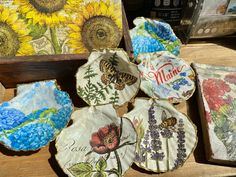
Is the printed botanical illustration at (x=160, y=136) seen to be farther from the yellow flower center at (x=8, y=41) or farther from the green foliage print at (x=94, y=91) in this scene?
the yellow flower center at (x=8, y=41)

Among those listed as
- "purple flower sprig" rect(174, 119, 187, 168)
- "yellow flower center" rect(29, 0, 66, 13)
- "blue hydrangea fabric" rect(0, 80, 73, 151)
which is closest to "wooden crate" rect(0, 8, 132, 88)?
"blue hydrangea fabric" rect(0, 80, 73, 151)

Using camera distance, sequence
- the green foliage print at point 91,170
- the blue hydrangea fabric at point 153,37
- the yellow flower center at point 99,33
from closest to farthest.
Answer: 1. the green foliage print at point 91,170
2. the yellow flower center at point 99,33
3. the blue hydrangea fabric at point 153,37

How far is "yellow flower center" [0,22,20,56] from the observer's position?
26.2 inches

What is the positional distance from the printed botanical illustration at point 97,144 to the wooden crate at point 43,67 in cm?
Answer: 13

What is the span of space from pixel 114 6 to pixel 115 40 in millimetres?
91

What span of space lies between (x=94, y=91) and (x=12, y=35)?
26 cm

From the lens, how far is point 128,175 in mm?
619

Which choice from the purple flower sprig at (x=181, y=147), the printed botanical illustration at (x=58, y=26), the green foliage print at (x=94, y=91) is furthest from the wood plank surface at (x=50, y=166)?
the printed botanical illustration at (x=58, y=26)

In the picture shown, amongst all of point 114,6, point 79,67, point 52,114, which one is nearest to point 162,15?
point 114,6

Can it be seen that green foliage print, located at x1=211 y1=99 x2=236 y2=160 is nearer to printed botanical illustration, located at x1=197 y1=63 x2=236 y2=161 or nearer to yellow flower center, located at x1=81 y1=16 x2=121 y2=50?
printed botanical illustration, located at x1=197 y1=63 x2=236 y2=161

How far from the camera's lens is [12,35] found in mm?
671

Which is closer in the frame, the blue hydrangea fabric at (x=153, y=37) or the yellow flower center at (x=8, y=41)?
the yellow flower center at (x=8, y=41)

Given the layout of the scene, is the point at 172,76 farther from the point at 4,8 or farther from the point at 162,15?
the point at 4,8

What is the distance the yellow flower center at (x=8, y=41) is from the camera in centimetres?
67
